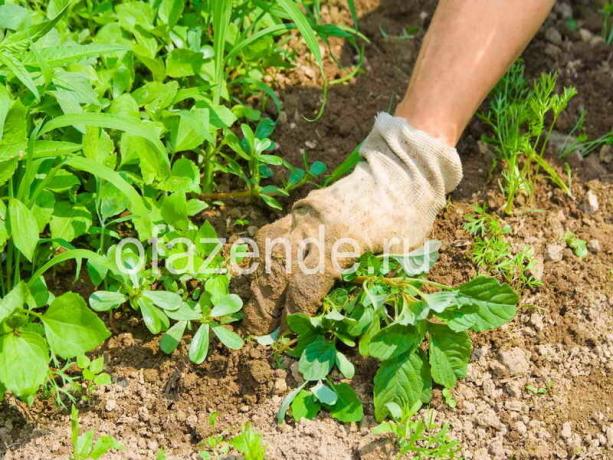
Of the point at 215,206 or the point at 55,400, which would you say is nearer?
the point at 55,400

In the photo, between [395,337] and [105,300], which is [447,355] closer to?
[395,337]

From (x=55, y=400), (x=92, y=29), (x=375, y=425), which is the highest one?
(x=92, y=29)

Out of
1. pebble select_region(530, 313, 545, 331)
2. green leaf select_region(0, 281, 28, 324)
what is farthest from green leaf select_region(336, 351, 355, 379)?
green leaf select_region(0, 281, 28, 324)

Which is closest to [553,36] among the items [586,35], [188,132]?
[586,35]

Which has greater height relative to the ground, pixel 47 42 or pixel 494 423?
pixel 47 42

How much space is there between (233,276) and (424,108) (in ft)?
2.04

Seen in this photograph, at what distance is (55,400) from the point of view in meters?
2.12

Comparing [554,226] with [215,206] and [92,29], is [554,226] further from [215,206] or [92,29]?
[92,29]

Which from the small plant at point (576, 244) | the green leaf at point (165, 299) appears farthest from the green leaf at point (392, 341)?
the small plant at point (576, 244)

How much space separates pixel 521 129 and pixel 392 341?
87cm

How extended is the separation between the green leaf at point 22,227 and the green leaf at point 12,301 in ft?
0.24

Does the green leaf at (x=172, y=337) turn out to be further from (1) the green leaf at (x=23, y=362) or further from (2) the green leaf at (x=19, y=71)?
(2) the green leaf at (x=19, y=71)

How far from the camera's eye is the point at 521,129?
2.63 m

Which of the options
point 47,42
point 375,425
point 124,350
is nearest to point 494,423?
point 375,425
